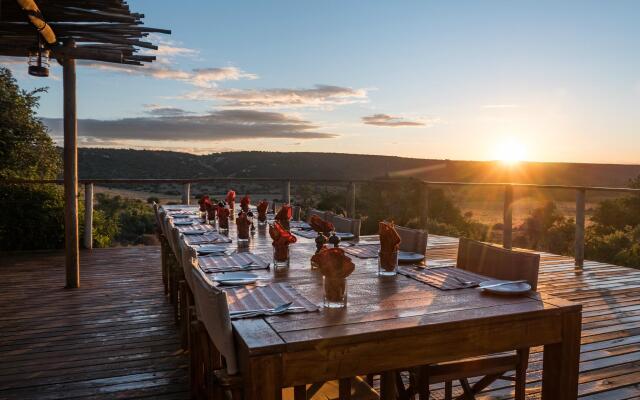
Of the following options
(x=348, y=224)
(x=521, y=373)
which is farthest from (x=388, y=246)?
(x=348, y=224)

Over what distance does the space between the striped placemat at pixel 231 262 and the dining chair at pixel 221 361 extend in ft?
1.24

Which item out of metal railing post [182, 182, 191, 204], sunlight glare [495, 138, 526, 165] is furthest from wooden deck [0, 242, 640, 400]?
sunlight glare [495, 138, 526, 165]

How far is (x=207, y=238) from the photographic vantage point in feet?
13.1

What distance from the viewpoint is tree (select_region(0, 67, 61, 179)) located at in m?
8.71

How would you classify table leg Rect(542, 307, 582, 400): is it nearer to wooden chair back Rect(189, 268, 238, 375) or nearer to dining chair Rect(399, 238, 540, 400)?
dining chair Rect(399, 238, 540, 400)

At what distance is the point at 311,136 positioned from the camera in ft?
65.1

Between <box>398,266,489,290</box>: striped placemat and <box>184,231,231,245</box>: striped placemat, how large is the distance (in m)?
1.58

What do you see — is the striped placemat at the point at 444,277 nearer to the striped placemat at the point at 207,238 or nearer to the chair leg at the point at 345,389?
the chair leg at the point at 345,389

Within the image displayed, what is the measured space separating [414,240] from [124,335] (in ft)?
7.80

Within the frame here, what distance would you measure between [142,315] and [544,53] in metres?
7.68

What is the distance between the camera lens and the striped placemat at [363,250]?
126 inches

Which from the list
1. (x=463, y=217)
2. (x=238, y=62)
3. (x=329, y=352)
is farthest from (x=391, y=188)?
(x=329, y=352)

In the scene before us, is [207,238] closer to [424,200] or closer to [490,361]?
[490,361]

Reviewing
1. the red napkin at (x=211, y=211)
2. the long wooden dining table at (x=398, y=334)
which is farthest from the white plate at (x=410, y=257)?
the red napkin at (x=211, y=211)
